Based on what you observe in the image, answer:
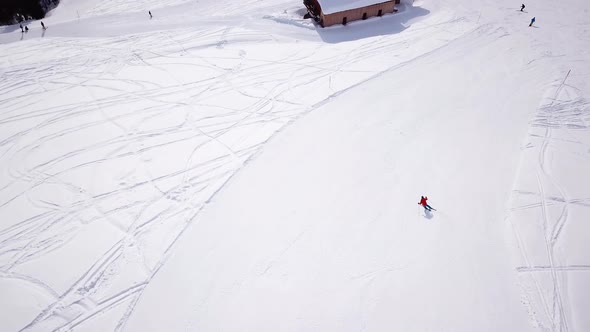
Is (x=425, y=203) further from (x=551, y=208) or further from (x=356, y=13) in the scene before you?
(x=356, y=13)

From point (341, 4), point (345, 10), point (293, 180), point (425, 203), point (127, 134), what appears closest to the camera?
point (425, 203)

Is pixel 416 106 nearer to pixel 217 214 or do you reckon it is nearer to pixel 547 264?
pixel 547 264

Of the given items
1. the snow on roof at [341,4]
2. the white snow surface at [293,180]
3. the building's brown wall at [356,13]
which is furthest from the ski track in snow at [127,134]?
the snow on roof at [341,4]

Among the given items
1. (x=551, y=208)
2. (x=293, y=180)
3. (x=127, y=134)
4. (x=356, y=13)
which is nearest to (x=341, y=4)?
(x=356, y=13)

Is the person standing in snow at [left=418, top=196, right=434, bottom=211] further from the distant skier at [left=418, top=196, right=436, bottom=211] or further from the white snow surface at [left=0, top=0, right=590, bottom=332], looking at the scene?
the white snow surface at [left=0, top=0, right=590, bottom=332]

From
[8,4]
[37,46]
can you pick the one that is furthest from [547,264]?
[8,4]

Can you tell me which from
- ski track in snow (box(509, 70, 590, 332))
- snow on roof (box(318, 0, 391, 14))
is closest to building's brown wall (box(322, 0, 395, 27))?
snow on roof (box(318, 0, 391, 14))
